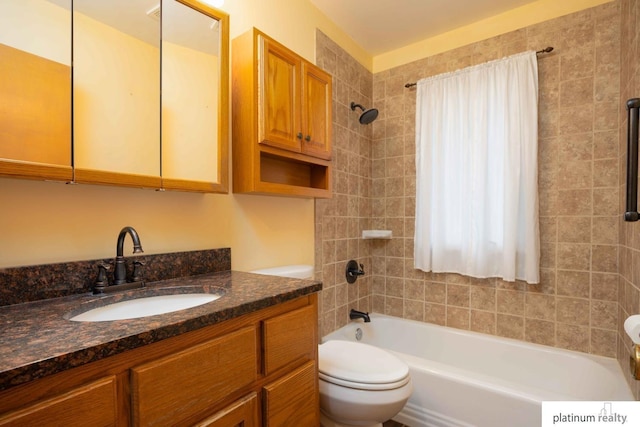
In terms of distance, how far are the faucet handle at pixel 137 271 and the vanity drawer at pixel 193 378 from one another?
1.64 feet

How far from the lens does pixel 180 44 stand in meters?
1.21

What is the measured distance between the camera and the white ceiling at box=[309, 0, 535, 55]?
76.6 inches

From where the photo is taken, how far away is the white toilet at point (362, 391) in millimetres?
1270

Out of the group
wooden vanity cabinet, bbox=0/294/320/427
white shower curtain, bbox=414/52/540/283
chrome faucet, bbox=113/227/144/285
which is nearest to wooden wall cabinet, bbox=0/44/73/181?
chrome faucet, bbox=113/227/144/285

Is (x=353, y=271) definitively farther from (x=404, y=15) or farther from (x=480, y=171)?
(x=404, y=15)

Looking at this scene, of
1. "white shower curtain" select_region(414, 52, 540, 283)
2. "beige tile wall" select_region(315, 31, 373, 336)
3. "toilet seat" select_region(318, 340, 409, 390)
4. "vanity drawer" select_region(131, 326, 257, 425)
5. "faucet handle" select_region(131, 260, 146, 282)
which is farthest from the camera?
"beige tile wall" select_region(315, 31, 373, 336)

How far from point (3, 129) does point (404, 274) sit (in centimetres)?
234

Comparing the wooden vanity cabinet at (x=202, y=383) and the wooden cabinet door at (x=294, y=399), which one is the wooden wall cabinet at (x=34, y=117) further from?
the wooden cabinet door at (x=294, y=399)

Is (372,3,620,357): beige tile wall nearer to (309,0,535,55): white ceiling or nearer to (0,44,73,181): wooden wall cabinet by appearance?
(309,0,535,55): white ceiling

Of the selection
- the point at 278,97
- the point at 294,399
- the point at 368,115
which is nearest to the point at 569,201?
the point at 368,115

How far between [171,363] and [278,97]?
3.90 ft

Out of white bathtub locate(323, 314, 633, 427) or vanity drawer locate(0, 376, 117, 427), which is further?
white bathtub locate(323, 314, 633, 427)

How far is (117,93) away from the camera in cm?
104

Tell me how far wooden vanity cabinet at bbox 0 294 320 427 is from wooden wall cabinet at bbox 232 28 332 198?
27.3 inches
